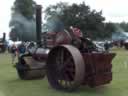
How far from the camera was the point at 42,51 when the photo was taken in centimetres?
1084

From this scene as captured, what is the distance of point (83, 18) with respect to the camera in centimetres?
5462

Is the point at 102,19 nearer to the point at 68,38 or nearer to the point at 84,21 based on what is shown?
the point at 84,21

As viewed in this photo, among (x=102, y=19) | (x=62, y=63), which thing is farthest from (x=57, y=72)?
(x=102, y=19)

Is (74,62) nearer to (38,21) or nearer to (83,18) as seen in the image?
(38,21)

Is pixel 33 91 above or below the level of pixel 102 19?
below

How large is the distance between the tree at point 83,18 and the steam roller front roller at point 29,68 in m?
40.7

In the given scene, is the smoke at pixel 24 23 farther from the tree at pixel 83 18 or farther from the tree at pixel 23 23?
the tree at pixel 83 18

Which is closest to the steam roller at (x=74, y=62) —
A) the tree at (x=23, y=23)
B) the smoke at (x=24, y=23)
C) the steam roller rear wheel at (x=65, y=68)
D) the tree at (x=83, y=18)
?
the steam roller rear wheel at (x=65, y=68)

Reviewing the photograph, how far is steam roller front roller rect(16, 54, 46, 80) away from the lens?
1149 cm

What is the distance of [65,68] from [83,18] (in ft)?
150

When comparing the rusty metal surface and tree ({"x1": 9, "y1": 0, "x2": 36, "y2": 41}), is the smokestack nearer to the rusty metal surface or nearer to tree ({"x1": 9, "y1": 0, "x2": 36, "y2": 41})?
the rusty metal surface

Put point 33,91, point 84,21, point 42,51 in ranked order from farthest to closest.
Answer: point 84,21
point 42,51
point 33,91

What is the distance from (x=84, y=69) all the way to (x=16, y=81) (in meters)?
3.46

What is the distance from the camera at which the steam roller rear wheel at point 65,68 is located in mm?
8641
